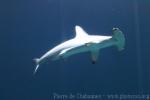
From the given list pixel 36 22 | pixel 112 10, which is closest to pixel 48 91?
pixel 36 22

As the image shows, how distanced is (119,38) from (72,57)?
2.15 ft

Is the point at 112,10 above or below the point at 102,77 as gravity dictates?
Result: above

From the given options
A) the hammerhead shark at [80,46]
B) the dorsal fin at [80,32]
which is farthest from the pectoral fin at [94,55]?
the dorsal fin at [80,32]

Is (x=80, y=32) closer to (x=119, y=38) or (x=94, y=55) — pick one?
(x=94, y=55)

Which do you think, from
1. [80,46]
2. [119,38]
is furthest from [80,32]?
[119,38]

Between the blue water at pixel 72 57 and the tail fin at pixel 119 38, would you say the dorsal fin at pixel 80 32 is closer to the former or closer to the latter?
the blue water at pixel 72 57

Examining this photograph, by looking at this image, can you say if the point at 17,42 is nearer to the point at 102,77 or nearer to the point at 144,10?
the point at 102,77

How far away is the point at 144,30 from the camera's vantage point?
4.82 m

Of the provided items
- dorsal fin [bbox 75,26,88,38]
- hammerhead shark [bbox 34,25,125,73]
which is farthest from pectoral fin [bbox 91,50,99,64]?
dorsal fin [bbox 75,26,88,38]

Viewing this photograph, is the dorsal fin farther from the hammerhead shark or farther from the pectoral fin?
the pectoral fin

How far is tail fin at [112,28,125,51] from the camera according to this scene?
4.25 metres

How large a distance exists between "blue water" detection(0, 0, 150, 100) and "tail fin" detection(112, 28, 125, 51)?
10cm

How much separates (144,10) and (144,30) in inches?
9.9

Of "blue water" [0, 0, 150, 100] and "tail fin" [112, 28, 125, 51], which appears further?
"blue water" [0, 0, 150, 100]
